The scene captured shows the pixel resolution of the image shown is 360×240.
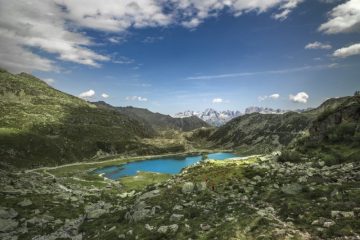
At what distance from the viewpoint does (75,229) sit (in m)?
46.0

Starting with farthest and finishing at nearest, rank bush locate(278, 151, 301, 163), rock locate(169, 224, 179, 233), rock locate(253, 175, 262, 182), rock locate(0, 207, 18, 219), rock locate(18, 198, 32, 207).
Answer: rock locate(18, 198, 32, 207) → rock locate(0, 207, 18, 219) → bush locate(278, 151, 301, 163) → rock locate(253, 175, 262, 182) → rock locate(169, 224, 179, 233)

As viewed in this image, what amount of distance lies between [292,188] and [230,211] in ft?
23.0

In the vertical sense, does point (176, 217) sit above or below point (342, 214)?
below

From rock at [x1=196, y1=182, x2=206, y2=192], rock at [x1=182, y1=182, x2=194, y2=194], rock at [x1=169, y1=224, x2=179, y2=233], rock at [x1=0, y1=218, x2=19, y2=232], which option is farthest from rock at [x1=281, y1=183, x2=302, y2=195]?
rock at [x1=0, y1=218, x2=19, y2=232]

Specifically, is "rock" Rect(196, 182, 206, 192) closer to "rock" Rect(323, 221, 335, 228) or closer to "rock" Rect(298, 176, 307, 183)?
"rock" Rect(298, 176, 307, 183)

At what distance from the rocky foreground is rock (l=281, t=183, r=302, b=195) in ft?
0.31

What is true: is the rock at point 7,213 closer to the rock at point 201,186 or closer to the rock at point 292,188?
the rock at point 201,186

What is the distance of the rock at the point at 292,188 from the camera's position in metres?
34.2

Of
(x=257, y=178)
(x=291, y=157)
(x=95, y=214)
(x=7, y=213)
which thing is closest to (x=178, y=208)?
(x=257, y=178)

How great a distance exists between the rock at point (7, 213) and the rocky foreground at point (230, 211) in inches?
5.5

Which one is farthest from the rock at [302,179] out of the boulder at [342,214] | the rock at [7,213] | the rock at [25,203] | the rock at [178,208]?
the rock at [25,203]

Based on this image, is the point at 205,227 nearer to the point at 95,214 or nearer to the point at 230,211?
the point at 230,211

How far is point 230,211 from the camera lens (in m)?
33.2

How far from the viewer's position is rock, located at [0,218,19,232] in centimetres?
4853
